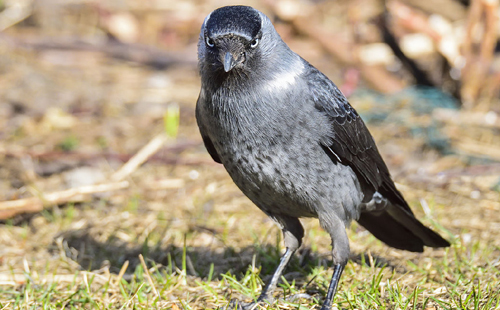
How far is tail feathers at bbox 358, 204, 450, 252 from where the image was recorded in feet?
12.3

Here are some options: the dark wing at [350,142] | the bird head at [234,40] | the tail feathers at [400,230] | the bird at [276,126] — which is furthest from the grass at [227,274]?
the bird head at [234,40]

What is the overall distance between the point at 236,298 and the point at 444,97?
4509mm

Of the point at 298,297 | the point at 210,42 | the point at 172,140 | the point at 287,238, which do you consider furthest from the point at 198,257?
the point at 172,140

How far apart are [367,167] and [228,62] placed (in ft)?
3.83

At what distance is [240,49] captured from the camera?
305 centimetres

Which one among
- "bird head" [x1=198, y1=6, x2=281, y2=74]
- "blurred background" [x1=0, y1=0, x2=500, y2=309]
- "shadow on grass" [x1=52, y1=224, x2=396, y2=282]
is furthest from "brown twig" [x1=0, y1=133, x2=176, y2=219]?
"bird head" [x1=198, y1=6, x2=281, y2=74]

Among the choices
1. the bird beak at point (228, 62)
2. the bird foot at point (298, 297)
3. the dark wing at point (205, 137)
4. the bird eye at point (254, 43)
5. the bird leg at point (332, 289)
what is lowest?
the bird foot at point (298, 297)

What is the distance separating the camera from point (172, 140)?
20.2 feet

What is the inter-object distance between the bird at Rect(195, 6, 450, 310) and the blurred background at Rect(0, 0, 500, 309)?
573 mm

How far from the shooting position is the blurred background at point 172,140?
4.00 metres

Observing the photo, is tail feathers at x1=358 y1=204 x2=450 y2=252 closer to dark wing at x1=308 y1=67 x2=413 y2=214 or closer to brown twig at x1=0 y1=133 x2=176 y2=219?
dark wing at x1=308 y1=67 x2=413 y2=214

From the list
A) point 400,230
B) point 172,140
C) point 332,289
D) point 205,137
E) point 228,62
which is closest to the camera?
point 228,62

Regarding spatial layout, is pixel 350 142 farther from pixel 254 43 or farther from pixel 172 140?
pixel 172 140

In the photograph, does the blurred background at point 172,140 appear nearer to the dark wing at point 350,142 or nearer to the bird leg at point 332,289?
the bird leg at point 332,289
